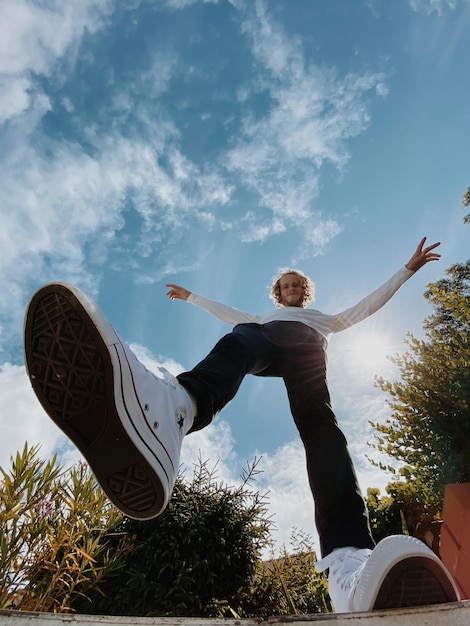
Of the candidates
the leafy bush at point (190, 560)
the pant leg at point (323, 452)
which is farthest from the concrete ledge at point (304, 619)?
the leafy bush at point (190, 560)

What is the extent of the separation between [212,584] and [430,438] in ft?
7.05

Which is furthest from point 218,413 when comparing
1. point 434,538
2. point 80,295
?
point 434,538

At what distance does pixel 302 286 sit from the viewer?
263 centimetres

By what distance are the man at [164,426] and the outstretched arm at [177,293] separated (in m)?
1.05

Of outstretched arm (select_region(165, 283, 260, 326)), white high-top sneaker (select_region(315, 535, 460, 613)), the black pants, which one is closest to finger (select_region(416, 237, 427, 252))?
the black pants

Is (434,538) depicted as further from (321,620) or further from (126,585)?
(321,620)

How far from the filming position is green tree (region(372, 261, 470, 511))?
3.16 metres

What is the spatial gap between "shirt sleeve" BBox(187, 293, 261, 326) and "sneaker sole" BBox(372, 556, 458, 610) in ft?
5.13

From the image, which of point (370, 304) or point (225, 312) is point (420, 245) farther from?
point (225, 312)

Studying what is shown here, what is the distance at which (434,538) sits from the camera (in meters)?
Result: 3.58

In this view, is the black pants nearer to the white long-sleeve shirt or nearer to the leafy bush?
the white long-sleeve shirt

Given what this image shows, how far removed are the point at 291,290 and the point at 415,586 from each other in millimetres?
1784

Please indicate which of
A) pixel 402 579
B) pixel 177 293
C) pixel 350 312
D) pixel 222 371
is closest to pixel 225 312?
pixel 177 293

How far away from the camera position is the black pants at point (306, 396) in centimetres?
137
